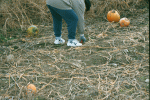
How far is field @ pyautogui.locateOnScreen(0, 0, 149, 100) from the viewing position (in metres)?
2.72

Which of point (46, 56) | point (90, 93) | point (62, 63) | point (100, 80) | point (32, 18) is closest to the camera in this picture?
point (90, 93)

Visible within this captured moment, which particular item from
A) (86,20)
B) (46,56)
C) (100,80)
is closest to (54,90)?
(100,80)

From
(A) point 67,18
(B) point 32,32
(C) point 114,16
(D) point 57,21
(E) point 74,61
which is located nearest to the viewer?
(E) point 74,61

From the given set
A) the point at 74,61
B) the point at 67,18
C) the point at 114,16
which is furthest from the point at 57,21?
the point at 114,16

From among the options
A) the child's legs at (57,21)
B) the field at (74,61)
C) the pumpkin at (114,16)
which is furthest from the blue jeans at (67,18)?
the pumpkin at (114,16)

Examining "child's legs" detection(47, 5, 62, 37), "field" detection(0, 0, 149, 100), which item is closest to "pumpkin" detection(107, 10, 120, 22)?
"field" detection(0, 0, 149, 100)

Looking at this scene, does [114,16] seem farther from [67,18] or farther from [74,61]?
[74,61]

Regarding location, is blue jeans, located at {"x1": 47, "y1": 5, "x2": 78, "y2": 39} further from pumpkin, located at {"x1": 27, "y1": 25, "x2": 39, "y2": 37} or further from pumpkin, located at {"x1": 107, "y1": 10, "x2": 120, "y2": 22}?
pumpkin, located at {"x1": 107, "y1": 10, "x2": 120, "y2": 22}

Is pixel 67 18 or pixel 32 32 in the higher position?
pixel 67 18

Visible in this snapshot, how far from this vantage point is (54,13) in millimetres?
4273

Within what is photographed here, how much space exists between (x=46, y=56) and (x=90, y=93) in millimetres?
1662

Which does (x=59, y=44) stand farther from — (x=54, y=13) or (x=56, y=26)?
(x=54, y=13)

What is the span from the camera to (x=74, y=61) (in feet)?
12.3

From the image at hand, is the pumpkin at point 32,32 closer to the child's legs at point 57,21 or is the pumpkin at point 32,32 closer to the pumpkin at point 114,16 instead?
the child's legs at point 57,21
